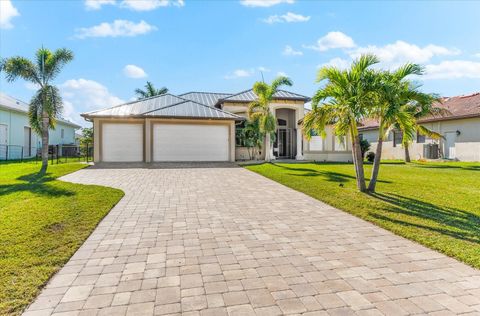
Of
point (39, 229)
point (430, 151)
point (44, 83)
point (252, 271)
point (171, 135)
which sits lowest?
point (252, 271)

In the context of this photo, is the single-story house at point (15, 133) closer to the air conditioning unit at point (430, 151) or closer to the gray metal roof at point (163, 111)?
the gray metal roof at point (163, 111)

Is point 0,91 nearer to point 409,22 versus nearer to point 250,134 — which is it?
point 250,134

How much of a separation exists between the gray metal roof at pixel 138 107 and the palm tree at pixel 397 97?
49.6ft

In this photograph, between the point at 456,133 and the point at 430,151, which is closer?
the point at 456,133

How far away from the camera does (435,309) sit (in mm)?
2715

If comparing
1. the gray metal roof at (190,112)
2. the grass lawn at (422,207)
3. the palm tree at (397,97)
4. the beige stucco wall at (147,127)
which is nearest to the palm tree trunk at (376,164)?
the palm tree at (397,97)

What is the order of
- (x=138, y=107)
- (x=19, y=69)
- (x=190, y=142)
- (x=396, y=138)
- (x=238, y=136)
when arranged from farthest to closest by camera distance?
(x=396, y=138) → (x=238, y=136) → (x=138, y=107) → (x=190, y=142) → (x=19, y=69)

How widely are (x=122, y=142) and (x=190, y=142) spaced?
437cm

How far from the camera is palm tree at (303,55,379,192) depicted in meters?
7.97

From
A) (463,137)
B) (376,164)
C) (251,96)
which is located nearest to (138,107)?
(251,96)

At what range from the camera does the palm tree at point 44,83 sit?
44.1 feet

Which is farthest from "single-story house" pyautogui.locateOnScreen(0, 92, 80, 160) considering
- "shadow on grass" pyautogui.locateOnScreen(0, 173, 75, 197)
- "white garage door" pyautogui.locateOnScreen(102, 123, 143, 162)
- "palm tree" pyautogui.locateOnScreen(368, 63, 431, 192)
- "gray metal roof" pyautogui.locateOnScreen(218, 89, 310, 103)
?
"palm tree" pyautogui.locateOnScreen(368, 63, 431, 192)

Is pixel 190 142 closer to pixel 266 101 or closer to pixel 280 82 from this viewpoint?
pixel 266 101

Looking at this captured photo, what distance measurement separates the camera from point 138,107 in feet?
66.4
